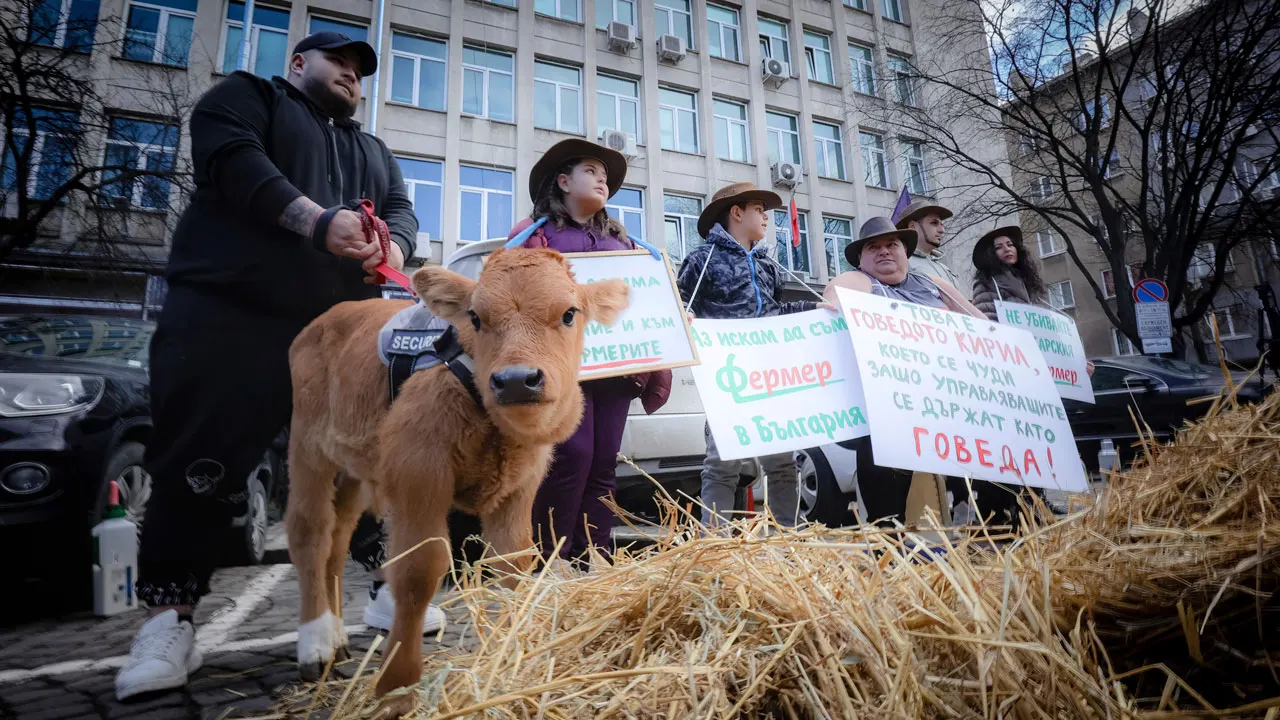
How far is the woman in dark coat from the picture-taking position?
418cm

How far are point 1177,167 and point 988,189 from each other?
1980 mm

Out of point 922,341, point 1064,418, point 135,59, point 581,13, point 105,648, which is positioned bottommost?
point 105,648

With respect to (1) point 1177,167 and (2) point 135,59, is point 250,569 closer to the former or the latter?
(2) point 135,59

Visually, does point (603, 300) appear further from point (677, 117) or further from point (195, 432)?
point (677, 117)

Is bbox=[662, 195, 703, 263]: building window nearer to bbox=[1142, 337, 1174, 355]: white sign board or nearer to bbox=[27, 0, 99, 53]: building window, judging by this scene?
bbox=[1142, 337, 1174, 355]: white sign board

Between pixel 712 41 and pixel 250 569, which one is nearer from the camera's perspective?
pixel 250 569

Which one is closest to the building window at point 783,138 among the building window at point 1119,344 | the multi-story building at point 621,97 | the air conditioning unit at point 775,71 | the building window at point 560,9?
the multi-story building at point 621,97

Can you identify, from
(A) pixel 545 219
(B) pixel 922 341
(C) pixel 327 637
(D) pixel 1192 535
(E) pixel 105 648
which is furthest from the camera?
(B) pixel 922 341

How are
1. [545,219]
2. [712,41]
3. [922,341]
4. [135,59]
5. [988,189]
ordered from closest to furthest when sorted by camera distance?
[545,219] → [922,341] → [135,59] → [712,41] → [988,189]

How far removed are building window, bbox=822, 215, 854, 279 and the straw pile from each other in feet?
→ 31.0

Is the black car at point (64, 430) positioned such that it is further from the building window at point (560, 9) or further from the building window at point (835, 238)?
the building window at point (835, 238)

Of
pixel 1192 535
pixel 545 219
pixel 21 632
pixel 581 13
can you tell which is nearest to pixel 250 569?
pixel 21 632

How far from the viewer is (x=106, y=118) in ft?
13.8

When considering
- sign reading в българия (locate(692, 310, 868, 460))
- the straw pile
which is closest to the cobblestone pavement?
the straw pile
